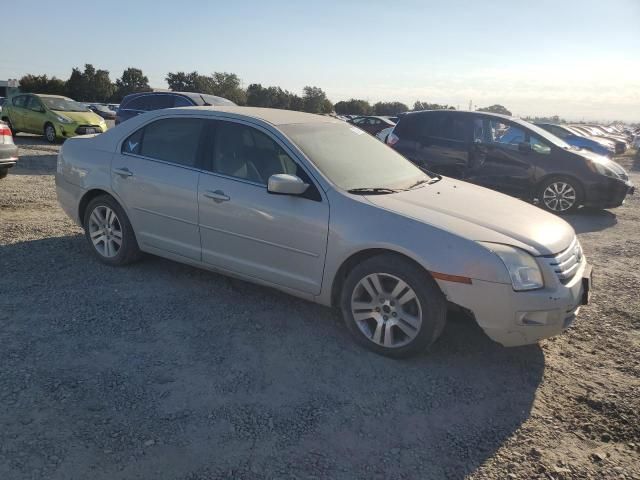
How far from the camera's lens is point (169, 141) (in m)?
4.78

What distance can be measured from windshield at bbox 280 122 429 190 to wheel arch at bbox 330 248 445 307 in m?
0.53

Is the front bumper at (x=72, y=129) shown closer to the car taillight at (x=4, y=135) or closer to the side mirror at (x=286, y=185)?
the car taillight at (x=4, y=135)

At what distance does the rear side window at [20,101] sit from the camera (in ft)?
54.5

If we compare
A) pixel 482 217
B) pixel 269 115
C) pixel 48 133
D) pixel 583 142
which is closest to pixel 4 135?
pixel 269 115

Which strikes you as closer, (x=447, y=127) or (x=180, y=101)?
(x=447, y=127)

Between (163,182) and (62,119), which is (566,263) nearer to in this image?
(163,182)

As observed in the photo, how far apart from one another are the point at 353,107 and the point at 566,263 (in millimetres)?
77165

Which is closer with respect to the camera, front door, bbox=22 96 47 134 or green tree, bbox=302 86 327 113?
front door, bbox=22 96 47 134

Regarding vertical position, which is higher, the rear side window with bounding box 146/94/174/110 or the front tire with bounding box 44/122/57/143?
the rear side window with bounding box 146/94/174/110

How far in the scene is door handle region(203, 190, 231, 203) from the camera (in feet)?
13.9

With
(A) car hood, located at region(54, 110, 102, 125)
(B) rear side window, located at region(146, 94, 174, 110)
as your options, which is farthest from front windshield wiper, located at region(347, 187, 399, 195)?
(A) car hood, located at region(54, 110, 102, 125)

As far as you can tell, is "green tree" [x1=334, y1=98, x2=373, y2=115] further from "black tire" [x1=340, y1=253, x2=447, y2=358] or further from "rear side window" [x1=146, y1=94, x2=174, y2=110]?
"black tire" [x1=340, y1=253, x2=447, y2=358]

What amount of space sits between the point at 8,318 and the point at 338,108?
78517 millimetres

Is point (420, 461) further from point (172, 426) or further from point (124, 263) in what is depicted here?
point (124, 263)
